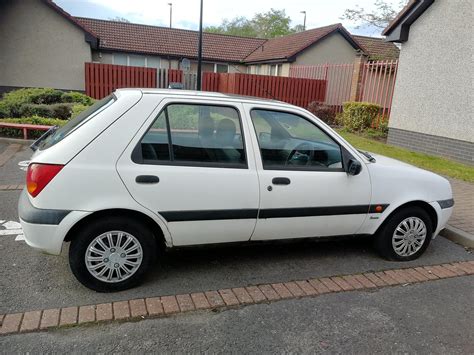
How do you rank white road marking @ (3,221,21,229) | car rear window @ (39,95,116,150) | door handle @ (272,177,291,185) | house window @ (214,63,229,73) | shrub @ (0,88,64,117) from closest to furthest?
car rear window @ (39,95,116,150), door handle @ (272,177,291,185), white road marking @ (3,221,21,229), shrub @ (0,88,64,117), house window @ (214,63,229,73)

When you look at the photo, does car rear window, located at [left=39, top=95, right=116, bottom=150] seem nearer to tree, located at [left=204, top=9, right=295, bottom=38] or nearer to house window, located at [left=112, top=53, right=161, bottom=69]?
house window, located at [left=112, top=53, right=161, bottom=69]

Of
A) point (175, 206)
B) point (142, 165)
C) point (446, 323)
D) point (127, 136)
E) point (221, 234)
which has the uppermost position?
point (127, 136)

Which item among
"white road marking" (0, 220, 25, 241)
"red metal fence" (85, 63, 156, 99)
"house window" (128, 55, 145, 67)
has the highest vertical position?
"house window" (128, 55, 145, 67)

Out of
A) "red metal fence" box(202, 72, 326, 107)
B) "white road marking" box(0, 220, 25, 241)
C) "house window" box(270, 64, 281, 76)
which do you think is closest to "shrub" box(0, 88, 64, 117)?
"red metal fence" box(202, 72, 326, 107)

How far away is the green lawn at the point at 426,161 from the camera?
8.36m

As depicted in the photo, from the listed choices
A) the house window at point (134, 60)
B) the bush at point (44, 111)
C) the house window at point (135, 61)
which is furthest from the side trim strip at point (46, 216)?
the house window at point (135, 61)

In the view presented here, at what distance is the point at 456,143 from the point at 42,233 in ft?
31.0

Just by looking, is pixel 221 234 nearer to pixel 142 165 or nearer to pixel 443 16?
pixel 142 165

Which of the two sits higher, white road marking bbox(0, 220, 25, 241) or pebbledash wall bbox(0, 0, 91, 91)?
pebbledash wall bbox(0, 0, 91, 91)

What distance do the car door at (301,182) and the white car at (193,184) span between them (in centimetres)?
1

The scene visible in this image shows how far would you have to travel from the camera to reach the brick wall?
31.2ft

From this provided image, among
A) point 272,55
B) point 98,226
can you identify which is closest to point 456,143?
point 98,226

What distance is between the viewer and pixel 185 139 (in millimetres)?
3514

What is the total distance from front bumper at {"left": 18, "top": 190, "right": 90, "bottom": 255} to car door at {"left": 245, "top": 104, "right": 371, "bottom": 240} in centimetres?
154
